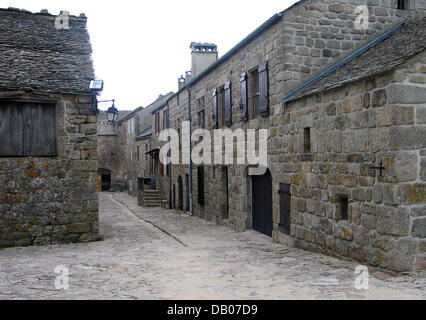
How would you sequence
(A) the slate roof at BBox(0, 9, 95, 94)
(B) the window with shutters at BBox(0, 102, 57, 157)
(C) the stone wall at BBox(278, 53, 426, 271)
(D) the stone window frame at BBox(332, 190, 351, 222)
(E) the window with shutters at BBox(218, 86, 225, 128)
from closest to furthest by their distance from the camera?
(C) the stone wall at BBox(278, 53, 426, 271), (D) the stone window frame at BBox(332, 190, 351, 222), (B) the window with shutters at BBox(0, 102, 57, 157), (A) the slate roof at BBox(0, 9, 95, 94), (E) the window with shutters at BBox(218, 86, 225, 128)

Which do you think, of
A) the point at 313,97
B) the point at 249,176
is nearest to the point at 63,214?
the point at 249,176

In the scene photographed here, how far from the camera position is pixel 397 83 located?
21.1 feet

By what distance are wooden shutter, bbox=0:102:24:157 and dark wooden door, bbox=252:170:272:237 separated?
595 cm

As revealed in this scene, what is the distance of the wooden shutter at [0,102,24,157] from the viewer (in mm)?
9875

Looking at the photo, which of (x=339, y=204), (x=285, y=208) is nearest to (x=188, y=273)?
(x=339, y=204)

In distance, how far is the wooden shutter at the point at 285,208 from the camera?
970 centimetres

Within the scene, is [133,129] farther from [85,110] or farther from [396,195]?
[396,195]

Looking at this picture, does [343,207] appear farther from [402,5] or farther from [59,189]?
[59,189]

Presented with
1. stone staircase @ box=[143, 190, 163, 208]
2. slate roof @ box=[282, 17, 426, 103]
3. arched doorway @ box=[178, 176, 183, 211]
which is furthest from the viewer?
stone staircase @ box=[143, 190, 163, 208]

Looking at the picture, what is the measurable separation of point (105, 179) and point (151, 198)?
50.3 feet

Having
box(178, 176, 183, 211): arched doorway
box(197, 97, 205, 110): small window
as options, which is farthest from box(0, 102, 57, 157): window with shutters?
box(178, 176, 183, 211): arched doorway

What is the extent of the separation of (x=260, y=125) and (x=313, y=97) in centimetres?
273

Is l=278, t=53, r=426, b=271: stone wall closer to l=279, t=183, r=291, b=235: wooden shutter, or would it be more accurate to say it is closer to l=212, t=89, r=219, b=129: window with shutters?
l=279, t=183, r=291, b=235: wooden shutter

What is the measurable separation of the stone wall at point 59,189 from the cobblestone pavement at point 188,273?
485 mm
